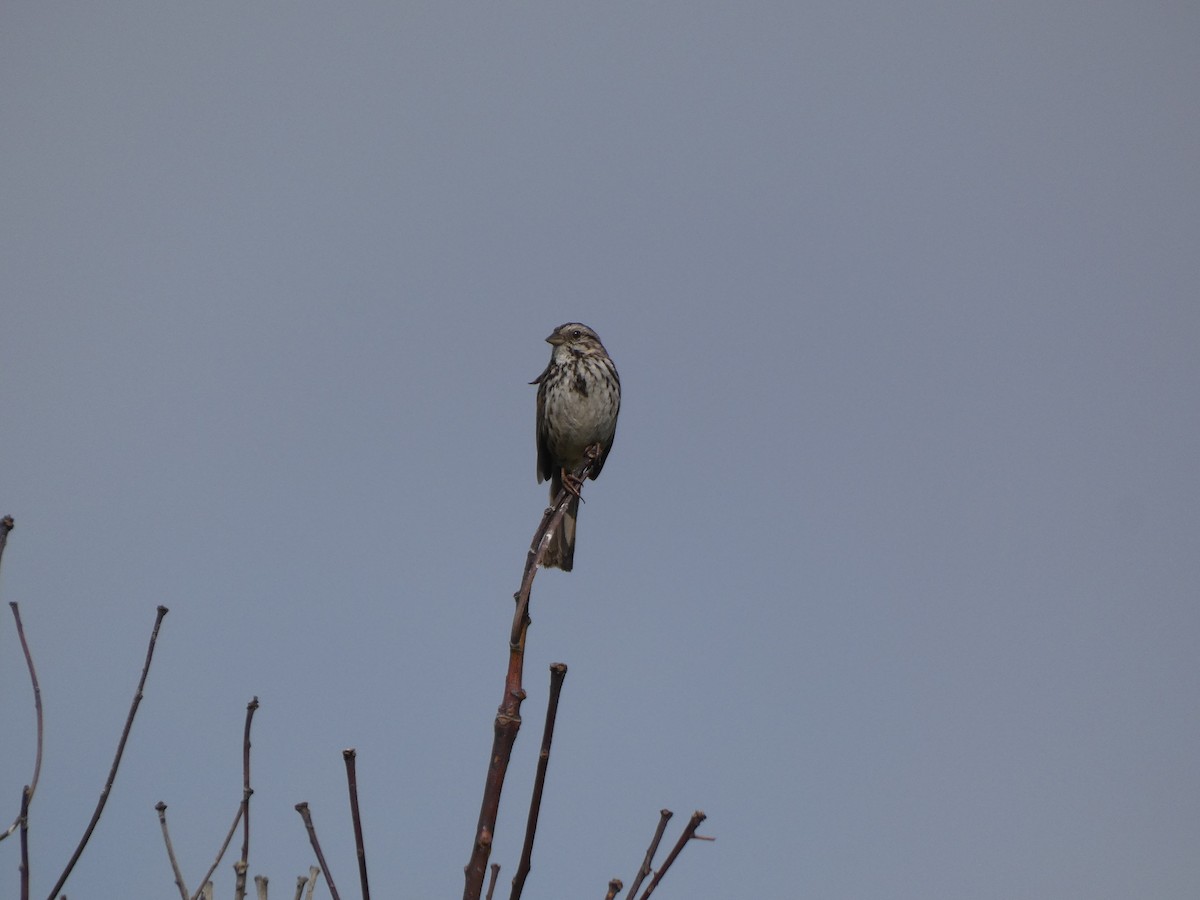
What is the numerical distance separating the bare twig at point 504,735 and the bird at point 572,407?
5.94 m

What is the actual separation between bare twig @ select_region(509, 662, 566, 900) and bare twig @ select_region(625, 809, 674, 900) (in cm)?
28

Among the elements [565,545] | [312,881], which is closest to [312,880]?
[312,881]

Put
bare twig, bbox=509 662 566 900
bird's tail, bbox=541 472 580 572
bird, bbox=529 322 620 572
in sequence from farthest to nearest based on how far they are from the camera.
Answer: bird, bbox=529 322 620 572, bird's tail, bbox=541 472 580 572, bare twig, bbox=509 662 566 900

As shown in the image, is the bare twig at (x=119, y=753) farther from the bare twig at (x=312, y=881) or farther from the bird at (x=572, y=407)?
the bird at (x=572, y=407)

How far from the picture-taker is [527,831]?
87.9 inches

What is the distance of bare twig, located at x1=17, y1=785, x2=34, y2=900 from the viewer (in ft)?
7.91

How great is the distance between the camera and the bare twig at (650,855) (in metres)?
2.38

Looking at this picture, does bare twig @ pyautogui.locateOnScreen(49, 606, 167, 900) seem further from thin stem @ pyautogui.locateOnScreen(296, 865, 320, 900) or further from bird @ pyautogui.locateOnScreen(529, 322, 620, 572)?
bird @ pyautogui.locateOnScreen(529, 322, 620, 572)

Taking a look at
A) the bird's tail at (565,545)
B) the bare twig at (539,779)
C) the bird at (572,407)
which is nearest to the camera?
the bare twig at (539,779)

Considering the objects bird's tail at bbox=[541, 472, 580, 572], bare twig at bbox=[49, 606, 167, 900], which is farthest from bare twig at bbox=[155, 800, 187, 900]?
bird's tail at bbox=[541, 472, 580, 572]

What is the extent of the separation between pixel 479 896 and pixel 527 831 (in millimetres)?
146

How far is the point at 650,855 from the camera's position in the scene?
244 centimetres

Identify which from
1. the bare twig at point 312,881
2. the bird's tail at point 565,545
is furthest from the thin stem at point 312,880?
the bird's tail at point 565,545

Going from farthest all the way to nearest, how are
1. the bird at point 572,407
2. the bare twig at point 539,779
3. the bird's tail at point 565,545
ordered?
the bird at point 572,407 → the bird's tail at point 565,545 → the bare twig at point 539,779
